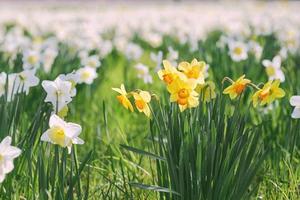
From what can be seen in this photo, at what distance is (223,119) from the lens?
1949mm

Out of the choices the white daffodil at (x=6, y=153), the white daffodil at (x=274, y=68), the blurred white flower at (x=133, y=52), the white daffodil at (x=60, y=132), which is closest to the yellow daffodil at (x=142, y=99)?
the white daffodil at (x=60, y=132)

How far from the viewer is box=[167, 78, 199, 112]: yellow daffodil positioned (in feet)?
6.14

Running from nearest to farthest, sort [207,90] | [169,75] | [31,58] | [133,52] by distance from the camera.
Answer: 1. [169,75]
2. [207,90]
3. [31,58]
4. [133,52]

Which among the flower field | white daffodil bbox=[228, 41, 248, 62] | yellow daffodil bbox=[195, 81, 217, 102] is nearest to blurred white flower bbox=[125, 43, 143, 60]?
white daffodil bbox=[228, 41, 248, 62]

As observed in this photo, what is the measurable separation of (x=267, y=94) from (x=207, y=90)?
0.64 ft

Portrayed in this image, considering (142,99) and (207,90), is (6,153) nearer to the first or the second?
(142,99)

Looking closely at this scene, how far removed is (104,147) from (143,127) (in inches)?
17.9

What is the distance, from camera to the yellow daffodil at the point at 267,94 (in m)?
1.97

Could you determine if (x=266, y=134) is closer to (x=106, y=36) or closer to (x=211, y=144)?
(x=211, y=144)

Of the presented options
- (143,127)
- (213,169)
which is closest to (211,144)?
(213,169)

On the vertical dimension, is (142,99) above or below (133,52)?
above

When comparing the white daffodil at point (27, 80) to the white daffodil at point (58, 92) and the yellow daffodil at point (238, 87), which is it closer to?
the white daffodil at point (58, 92)

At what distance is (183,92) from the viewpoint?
73.6 inches

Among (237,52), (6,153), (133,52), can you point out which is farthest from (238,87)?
(133,52)
